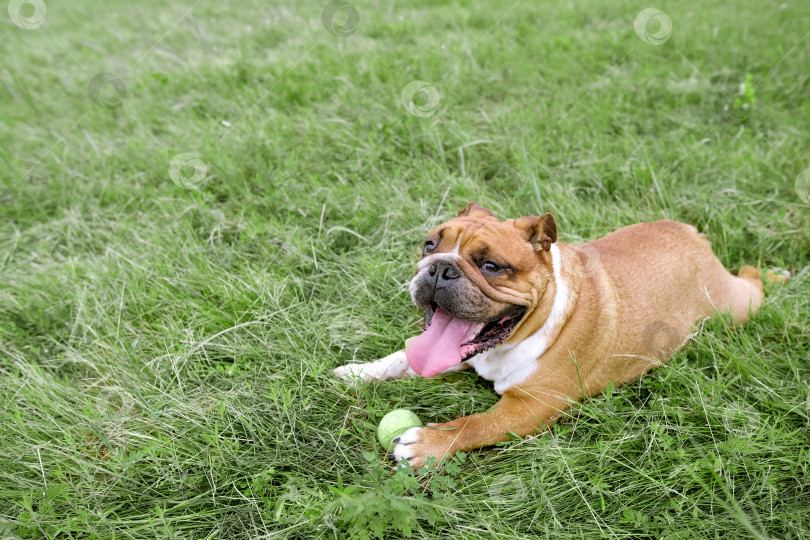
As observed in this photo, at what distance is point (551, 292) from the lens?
289 cm

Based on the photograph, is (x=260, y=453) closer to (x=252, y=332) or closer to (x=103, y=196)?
(x=252, y=332)

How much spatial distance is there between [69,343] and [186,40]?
215 inches

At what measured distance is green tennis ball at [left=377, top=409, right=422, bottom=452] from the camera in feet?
9.11

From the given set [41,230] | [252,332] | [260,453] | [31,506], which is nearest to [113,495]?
[31,506]
